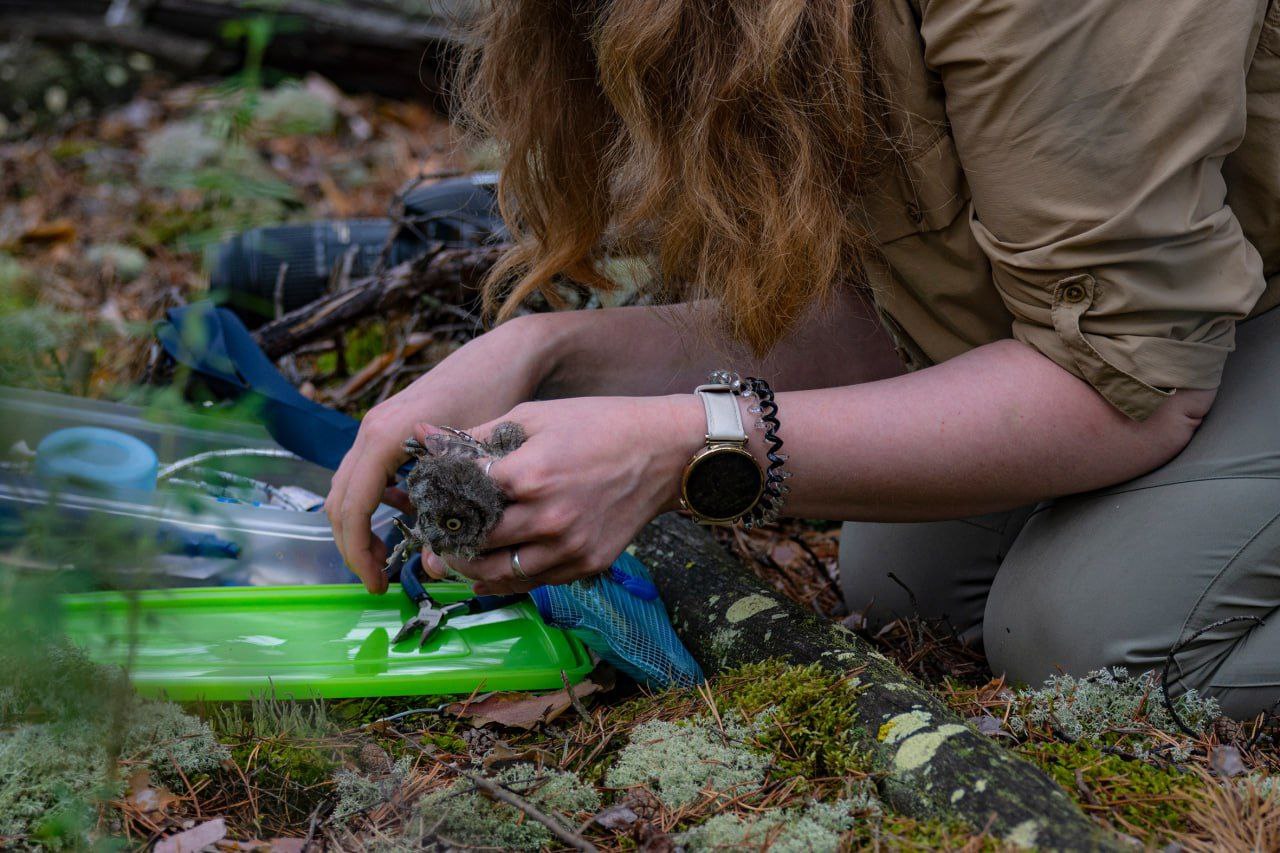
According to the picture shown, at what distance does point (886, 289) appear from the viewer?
5.94ft

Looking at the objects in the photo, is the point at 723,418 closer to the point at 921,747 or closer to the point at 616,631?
the point at 616,631

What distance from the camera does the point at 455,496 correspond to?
4.49ft

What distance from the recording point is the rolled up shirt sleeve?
1.34 meters

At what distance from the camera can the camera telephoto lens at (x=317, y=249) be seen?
10.0 feet

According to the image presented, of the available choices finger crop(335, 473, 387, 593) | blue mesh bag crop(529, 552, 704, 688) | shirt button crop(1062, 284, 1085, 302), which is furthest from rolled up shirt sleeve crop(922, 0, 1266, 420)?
finger crop(335, 473, 387, 593)

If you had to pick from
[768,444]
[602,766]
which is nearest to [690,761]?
[602,766]

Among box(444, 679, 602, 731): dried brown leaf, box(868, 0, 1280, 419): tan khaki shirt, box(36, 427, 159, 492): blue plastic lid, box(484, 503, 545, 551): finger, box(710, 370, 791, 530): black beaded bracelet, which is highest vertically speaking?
box(868, 0, 1280, 419): tan khaki shirt

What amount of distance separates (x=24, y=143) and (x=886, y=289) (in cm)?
513

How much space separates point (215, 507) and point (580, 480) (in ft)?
2.27

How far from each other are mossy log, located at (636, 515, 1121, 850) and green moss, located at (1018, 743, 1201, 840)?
111mm

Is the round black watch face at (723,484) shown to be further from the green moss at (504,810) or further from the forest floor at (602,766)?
the green moss at (504,810)

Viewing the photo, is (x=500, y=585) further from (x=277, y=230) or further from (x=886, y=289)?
(x=277, y=230)

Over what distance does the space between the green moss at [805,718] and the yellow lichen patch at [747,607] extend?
0.66ft

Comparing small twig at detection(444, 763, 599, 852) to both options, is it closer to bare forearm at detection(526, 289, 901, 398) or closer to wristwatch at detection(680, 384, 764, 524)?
wristwatch at detection(680, 384, 764, 524)
